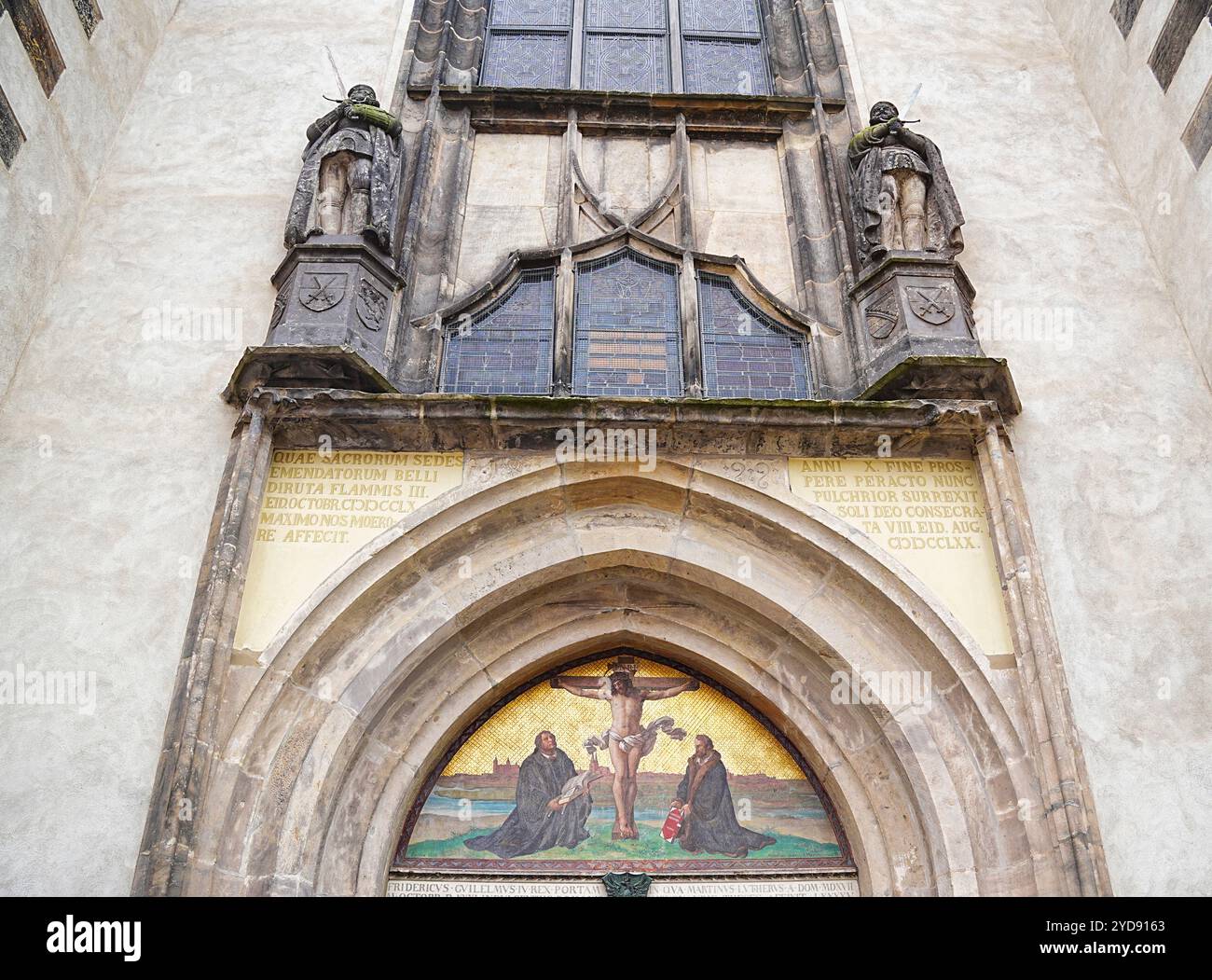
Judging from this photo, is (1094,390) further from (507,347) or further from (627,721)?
(507,347)

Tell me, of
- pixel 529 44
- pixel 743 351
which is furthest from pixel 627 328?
pixel 529 44

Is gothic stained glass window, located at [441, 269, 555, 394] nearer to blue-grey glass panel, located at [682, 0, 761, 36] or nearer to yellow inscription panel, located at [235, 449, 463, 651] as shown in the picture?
yellow inscription panel, located at [235, 449, 463, 651]

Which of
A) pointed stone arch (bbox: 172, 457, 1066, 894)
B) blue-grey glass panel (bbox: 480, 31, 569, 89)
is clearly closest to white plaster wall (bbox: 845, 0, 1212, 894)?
pointed stone arch (bbox: 172, 457, 1066, 894)

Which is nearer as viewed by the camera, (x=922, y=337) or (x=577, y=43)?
(x=922, y=337)

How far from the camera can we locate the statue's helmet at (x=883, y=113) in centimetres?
886

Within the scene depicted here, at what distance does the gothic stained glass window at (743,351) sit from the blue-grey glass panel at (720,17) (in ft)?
12.2

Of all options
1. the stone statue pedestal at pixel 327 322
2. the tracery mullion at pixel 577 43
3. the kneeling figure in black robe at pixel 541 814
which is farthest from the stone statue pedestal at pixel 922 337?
the tracery mullion at pixel 577 43

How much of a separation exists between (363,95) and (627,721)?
523cm

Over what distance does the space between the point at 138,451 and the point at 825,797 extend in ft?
16.2

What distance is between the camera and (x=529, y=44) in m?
10.7

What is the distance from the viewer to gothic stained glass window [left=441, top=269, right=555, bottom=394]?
7.89m

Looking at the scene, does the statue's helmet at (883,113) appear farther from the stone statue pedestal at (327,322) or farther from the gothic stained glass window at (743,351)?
the stone statue pedestal at (327,322)

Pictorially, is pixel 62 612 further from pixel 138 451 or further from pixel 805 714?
pixel 805 714

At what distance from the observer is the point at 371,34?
32.9 ft
